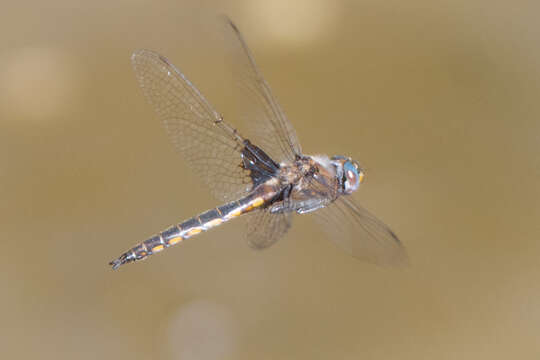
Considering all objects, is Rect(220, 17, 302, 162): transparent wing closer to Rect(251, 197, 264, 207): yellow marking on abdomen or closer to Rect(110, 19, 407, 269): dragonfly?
Rect(110, 19, 407, 269): dragonfly

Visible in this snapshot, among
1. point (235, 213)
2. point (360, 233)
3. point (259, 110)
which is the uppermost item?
point (259, 110)

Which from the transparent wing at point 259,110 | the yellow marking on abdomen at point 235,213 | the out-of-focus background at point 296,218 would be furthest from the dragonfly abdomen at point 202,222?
the out-of-focus background at point 296,218

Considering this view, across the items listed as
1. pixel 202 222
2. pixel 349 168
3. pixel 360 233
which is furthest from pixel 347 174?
pixel 202 222

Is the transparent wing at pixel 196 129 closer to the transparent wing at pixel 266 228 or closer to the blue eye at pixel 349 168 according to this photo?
the transparent wing at pixel 266 228

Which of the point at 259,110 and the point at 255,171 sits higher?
the point at 259,110

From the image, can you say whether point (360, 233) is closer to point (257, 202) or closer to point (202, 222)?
point (257, 202)

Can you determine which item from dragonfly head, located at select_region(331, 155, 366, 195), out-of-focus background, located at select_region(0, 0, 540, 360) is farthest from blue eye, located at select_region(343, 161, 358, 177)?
out-of-focus background, located at select_region(0, 0, 540, 360)

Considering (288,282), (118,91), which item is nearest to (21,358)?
(288,282)

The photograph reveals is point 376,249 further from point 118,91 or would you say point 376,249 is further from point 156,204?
point 118,91
